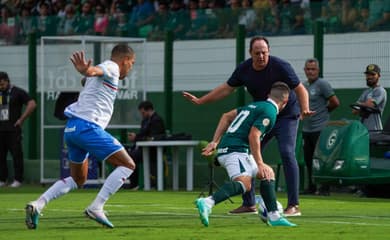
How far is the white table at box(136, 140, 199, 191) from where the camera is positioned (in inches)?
870

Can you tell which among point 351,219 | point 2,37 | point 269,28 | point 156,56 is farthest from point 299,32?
point 351,219

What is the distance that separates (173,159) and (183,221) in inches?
397

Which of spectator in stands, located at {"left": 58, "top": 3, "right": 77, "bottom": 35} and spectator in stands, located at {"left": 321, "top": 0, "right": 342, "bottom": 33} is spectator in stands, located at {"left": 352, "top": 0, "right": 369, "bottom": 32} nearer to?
spectator in stands, located at {"left": 321, "top": 0, "right": 342, "bottom": 33}

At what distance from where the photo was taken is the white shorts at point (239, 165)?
11859 millimetres

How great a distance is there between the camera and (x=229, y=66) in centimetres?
2295

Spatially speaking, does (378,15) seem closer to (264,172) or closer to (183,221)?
(183,221)

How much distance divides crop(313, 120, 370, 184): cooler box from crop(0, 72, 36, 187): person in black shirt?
7.06 metres

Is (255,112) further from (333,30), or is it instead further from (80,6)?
(80,6)

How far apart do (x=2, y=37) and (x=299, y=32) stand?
7.11 meters

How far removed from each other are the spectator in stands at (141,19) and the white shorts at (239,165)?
12.6 meters

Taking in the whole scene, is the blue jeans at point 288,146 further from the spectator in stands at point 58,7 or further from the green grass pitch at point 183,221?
the spectator in stands at point 58,7

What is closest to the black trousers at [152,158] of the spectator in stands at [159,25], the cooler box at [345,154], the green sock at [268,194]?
the spectator in stands at [159,25]

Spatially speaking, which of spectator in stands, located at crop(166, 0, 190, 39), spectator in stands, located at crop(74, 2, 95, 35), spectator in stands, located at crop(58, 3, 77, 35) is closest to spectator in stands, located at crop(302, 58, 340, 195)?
spectator in stands, located at crop(166, 0, 190, 39)

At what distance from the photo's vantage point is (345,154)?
59.2 ft
